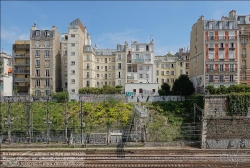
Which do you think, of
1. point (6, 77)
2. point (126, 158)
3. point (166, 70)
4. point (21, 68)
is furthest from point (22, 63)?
point (126, 158)

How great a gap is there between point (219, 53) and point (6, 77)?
40.9 m

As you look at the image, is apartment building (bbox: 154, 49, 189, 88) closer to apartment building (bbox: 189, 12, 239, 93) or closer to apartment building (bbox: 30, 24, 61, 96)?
apartment building (bbox: 189, 12, 239, 93)

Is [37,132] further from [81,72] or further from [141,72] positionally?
[141,72]

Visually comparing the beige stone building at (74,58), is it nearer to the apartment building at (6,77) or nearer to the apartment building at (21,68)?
the apartment building at (21,68)

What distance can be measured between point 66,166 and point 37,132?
10611mm

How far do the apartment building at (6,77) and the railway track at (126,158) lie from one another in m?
27.3

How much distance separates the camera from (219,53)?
1576 inches

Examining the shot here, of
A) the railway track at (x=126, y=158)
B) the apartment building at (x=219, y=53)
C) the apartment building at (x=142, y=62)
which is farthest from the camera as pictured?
the apartment building at (x=142, y=62)

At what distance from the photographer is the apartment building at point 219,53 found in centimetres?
3962

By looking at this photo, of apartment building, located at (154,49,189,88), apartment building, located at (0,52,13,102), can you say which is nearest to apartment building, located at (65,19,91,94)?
apartment building, located at (0,52,13,102)

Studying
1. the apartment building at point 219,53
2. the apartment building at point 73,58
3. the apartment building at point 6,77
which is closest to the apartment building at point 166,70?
the apartment building at point 219,53

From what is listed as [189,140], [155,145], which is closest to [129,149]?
[155,145]

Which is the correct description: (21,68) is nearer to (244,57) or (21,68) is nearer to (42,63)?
(42,63)

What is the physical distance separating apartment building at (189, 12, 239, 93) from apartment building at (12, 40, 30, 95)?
35.1 meters
